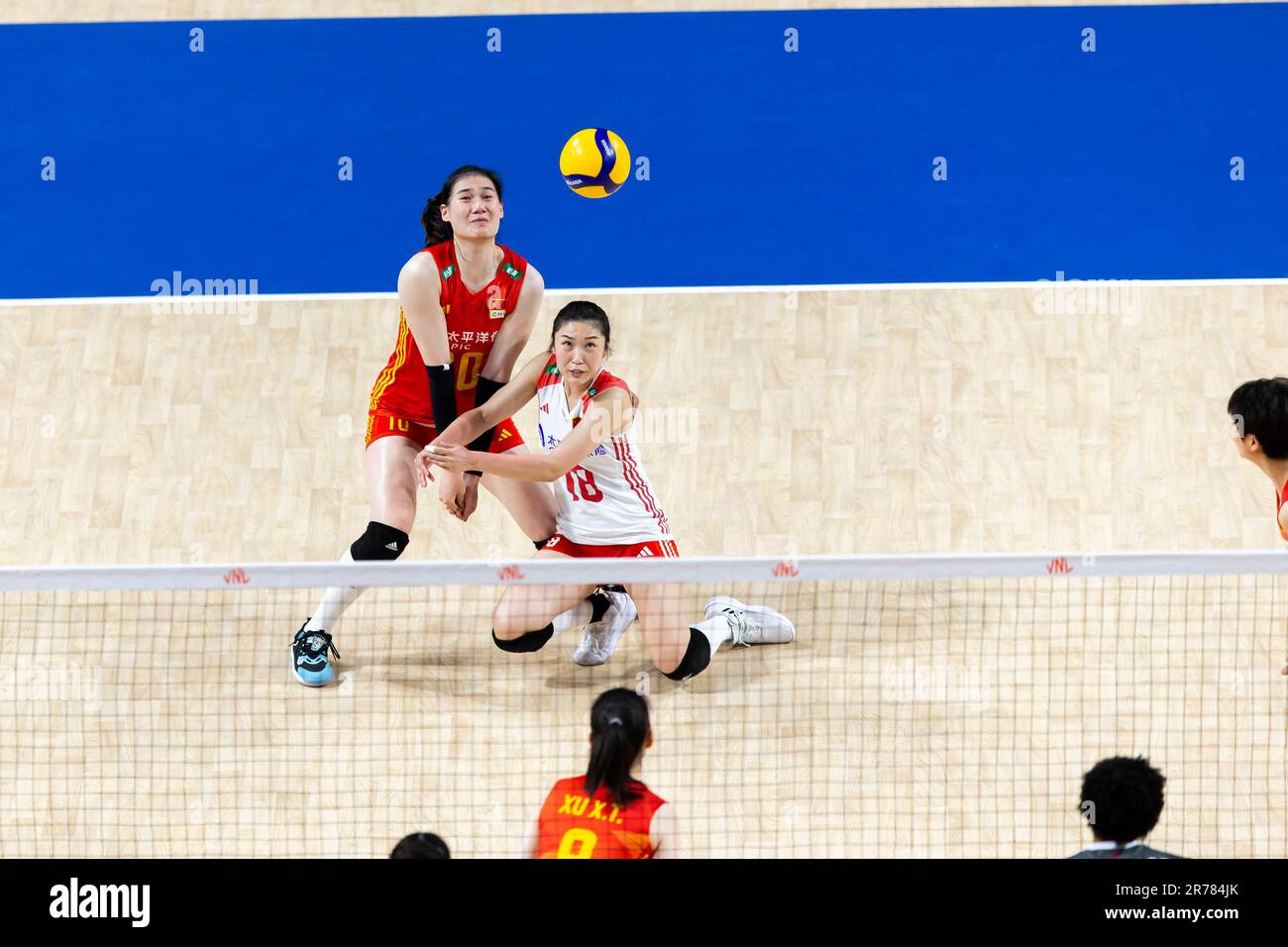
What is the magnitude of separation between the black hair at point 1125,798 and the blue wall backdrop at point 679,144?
6372 mm

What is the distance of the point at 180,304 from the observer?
1180cm

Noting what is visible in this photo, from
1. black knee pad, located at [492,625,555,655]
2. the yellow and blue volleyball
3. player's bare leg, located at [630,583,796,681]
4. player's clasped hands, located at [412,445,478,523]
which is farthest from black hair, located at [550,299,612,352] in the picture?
the yellow and blue volleyball

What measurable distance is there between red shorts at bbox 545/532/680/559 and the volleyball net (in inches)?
9.4

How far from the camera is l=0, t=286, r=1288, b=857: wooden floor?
25.6ft

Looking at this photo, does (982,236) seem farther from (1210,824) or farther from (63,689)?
(63,689)

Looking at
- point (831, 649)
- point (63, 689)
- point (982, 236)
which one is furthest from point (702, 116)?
point (63, 689)

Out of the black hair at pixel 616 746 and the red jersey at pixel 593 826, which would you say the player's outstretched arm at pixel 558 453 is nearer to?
the black hair at pixel 616 746

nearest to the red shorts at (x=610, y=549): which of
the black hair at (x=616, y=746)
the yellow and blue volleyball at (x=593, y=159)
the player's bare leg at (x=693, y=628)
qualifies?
the player's bare leg at (x=693, y=628)

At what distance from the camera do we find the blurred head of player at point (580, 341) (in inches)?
338

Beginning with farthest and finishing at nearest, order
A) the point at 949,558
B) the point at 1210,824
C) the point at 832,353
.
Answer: the point at 832,353
the point at 1210,824
the point at 949,558

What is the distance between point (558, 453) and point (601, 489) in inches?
16.8

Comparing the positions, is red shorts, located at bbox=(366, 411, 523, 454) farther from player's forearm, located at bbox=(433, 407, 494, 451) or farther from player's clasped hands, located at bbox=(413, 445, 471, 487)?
player's clasped hands, located at bbox=(413, 445, 471, 487)

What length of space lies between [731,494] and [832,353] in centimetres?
142
